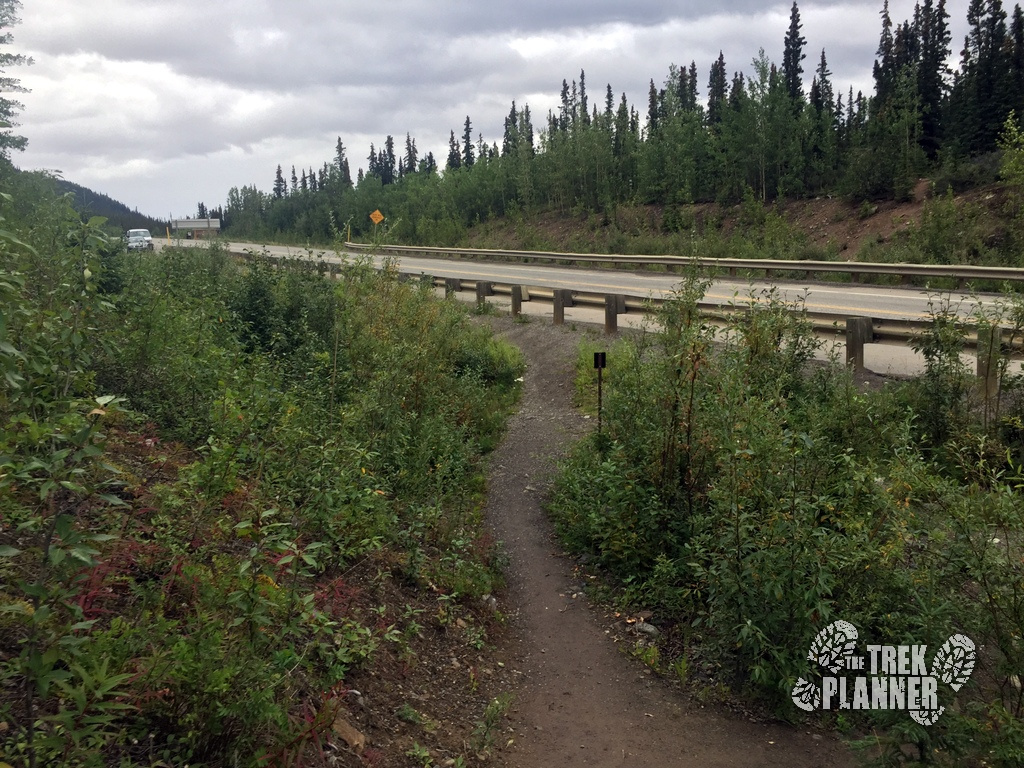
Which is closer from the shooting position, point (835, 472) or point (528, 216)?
point (835, 472)

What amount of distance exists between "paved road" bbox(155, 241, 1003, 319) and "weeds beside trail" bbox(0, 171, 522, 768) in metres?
3.44

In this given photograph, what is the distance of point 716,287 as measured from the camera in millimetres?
19828

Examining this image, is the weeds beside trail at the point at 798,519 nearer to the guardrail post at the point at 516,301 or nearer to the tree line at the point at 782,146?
the guardrail post at the point at 516,301

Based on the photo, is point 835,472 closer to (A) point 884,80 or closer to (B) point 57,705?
(B) point 57,705

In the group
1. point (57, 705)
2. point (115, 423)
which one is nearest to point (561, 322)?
point (115, 423)

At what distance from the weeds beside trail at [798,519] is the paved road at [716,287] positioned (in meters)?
1.57

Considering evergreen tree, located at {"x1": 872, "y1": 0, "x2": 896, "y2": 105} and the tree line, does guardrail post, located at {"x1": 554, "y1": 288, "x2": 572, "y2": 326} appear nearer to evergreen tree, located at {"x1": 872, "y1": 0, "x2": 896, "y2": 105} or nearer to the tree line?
the tree line

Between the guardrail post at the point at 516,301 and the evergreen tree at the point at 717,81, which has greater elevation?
the evergreen tree at the point at 717,81

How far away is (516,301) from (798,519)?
12.6 metres

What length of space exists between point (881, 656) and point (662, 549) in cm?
276

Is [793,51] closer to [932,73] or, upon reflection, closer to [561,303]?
[932,73]

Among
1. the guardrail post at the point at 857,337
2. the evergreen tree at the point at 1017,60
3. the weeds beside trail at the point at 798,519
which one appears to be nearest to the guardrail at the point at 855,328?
the guardrail post at the point at 857,337

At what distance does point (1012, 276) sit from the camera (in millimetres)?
16375

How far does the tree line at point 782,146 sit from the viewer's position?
41.6 meters
